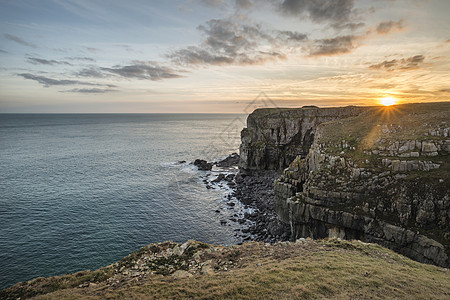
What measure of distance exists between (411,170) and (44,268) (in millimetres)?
50687

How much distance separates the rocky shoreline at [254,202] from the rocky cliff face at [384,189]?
4217mm

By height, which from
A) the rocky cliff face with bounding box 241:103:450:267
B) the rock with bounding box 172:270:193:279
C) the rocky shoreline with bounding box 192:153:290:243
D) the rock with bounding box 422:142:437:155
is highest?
the rock with bounding box 422:142:437:155

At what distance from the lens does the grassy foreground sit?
48.7 ft

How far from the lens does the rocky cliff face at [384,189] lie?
2462 cm

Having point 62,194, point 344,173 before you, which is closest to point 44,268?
point 62,194

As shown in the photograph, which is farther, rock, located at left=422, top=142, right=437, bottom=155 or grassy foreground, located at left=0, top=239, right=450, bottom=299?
rock, located at left=422, top=142, right=437, bottom=155

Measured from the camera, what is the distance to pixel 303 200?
33156 millimetres

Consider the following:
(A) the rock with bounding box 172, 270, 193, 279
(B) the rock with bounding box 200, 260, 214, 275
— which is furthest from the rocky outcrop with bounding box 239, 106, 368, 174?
(A) the rock with bounding box 172, 270, 193, 279

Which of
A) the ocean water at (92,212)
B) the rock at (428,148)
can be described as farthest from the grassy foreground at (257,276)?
the ocean water at (92,212)

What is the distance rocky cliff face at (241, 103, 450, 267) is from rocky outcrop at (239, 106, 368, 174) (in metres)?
29.2

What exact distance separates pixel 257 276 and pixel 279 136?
2450 inches

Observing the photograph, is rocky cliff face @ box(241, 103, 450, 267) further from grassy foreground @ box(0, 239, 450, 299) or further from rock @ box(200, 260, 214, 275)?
rock @ box(200, 260, 214, 275)

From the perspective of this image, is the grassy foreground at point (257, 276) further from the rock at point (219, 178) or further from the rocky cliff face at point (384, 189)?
the rock at point (219, 178)

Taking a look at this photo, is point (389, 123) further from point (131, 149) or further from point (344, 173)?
point (131, 149)
